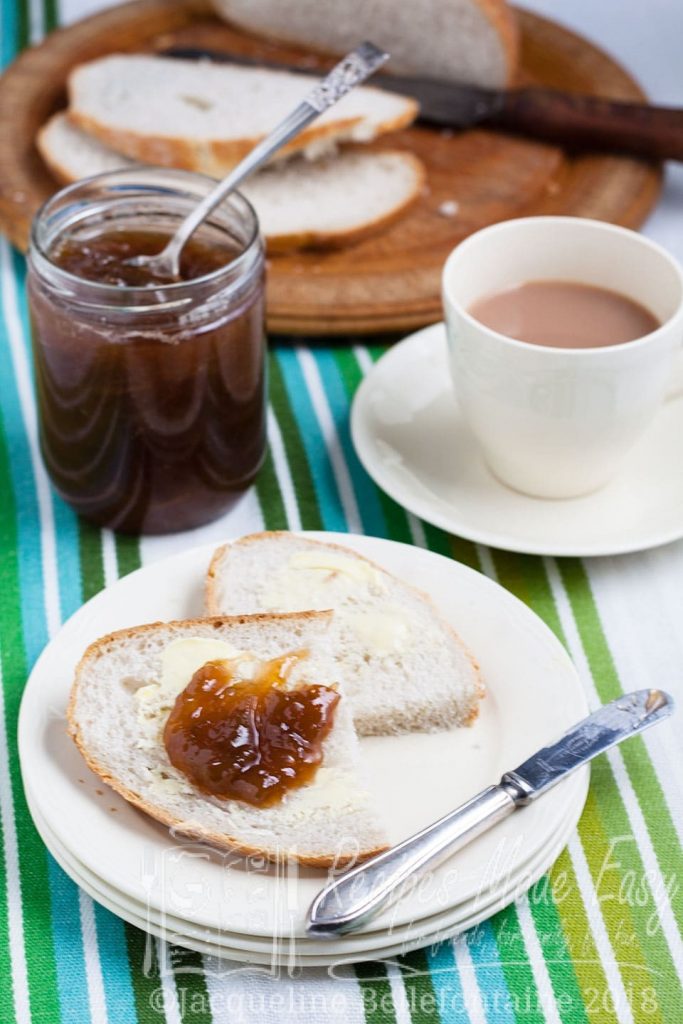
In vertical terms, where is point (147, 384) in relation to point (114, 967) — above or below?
above

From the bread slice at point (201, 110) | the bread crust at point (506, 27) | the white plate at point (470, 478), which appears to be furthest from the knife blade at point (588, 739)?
the bread crust at point (506, 27)

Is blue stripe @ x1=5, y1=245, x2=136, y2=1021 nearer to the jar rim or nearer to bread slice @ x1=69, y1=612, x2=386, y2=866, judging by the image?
bread slice @ x1=69, y1=612, x2=386, y2=866

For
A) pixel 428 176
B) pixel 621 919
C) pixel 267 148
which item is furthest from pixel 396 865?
pixel 428 176

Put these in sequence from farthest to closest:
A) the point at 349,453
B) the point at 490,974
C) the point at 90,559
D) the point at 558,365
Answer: the point at 349,453 → the point at 90,559 → the point at 558,365 → the point at 490,974

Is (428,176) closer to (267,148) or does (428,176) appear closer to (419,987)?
(267,148)

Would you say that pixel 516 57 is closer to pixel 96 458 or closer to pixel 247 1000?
pixel 96 458

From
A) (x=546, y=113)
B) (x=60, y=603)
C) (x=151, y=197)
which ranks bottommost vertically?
(x=60, y=603)

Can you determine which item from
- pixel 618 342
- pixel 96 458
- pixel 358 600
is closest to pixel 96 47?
pixel 96 458
